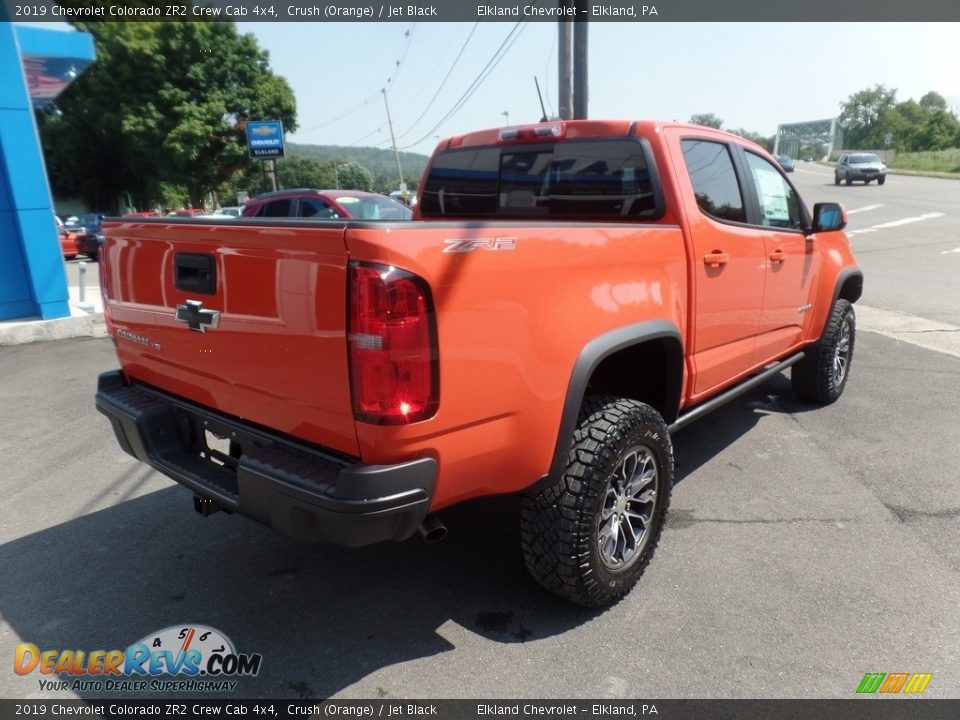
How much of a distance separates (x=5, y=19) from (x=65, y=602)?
318 inches

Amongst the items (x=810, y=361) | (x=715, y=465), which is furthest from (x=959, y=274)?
(x=715, y=465)

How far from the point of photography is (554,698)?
7.39ft

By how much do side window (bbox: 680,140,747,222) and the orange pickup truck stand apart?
0.8 inches

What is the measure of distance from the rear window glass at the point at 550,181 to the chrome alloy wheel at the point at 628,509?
3.85ft

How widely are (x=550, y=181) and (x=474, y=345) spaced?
1.69 m

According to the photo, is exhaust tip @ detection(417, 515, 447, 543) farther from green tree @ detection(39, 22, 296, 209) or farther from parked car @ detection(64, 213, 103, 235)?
green tree @ detection(39, 22, 296, 209)

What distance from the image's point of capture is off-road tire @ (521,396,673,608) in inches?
96.5

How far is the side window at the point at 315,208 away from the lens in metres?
10.1

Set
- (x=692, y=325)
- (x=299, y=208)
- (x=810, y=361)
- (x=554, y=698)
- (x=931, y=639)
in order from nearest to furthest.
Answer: (x=554, y=698)
(x=931, y=639)
(x=692, y=325)
(x=810, y=361)
(x=299, y=208)

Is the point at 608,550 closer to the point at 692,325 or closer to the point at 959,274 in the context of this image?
the point at 692,325

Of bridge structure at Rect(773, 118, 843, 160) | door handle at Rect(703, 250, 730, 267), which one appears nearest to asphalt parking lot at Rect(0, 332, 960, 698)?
door handle at Rect(703, 250, 730, 267)

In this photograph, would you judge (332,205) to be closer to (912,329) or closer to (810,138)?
(912,329)

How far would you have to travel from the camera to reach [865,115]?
11231 centimetres

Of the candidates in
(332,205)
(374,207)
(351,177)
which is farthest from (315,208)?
(351,177)
